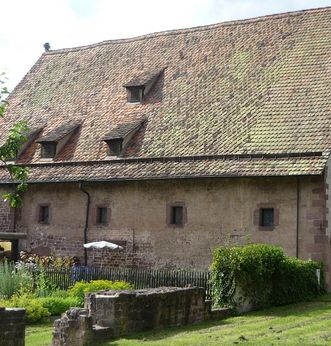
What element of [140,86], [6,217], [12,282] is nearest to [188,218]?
[12,282]

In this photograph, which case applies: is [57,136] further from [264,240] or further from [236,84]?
[264,240]

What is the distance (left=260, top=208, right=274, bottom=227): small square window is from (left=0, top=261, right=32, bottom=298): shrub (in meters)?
7.31

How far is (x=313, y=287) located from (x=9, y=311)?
34.2ft

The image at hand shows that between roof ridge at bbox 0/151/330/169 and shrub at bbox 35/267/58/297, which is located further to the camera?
roof ridge at bbox 0/151/330/169

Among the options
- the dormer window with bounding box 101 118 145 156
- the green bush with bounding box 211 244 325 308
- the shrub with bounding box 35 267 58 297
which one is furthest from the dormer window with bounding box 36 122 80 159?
the green bush with bounding box 211 244 325 308

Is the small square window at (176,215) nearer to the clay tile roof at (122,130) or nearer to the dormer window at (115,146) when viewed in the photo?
the dormer window at (115,146)

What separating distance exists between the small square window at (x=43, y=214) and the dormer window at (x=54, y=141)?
207cm

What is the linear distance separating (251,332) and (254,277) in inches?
160

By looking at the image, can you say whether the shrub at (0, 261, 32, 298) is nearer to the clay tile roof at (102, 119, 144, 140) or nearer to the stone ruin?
the stone ruin

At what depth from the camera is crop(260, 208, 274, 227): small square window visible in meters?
22.1

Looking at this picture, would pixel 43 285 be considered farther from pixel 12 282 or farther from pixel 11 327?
pixel 11 327

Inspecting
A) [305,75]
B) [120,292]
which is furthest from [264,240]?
[120,292]

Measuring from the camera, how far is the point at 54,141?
28156mm

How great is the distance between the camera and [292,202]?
21703 millimetres
